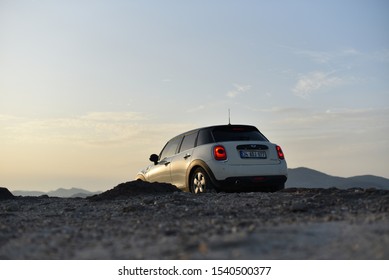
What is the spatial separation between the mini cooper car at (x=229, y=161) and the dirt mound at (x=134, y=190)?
0.46 meters

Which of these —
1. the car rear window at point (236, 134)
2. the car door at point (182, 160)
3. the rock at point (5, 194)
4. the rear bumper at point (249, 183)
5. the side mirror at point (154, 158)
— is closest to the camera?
the rear bumper at point (249, 183)

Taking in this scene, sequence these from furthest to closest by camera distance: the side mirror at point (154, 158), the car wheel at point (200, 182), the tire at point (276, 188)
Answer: the side mirror at point (154, 158) → the tire at point (276, 188) → the car wheel at point (200, 182)

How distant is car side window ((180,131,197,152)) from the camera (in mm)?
10828

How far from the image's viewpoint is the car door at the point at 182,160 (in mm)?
10766

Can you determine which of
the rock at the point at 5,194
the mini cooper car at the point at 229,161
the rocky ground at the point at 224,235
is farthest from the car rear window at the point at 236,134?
the rock at the point at 5,194

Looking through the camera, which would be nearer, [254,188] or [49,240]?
[49,240]

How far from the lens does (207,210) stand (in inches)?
267

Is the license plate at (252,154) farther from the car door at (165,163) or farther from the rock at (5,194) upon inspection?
the rock at (5,194)

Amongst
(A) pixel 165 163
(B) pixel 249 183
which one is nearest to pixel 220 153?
(B) pixel 249 183

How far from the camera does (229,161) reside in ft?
32.1

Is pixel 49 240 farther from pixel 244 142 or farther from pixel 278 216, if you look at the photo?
pixel 244 142
